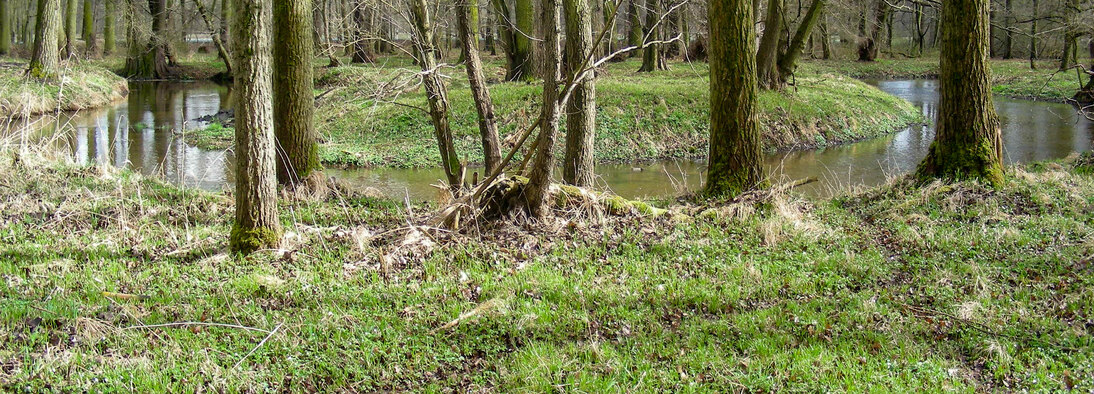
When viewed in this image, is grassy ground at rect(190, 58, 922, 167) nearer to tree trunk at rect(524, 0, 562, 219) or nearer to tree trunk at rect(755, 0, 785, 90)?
tree trunk at rect(755, 0, 785, 90)

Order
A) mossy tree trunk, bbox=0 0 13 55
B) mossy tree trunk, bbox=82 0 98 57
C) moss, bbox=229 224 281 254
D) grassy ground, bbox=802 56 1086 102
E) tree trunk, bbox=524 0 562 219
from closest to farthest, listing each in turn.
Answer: moss, bbox=229 224 281 254 → tree trunk, bbox=524 0 562 219 → grassy ground, bbox=802 56 1086 102 → mossy tree trunk, bbox=82 0 98 57 → mossy tree trunk, bbox=0 0 13 55

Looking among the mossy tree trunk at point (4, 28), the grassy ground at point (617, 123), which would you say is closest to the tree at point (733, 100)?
the grassy ground at point (617, 123)

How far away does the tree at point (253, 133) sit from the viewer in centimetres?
615

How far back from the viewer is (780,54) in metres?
21.5

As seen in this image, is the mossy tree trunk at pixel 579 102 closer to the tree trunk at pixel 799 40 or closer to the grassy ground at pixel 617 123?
the grassy ground at pixel 617 123

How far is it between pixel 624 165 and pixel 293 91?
28.5ft

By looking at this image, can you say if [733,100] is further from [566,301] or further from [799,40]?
[799,40]

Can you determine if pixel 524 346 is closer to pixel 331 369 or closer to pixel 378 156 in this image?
pixel 331 369

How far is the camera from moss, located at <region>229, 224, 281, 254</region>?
670 centimetres

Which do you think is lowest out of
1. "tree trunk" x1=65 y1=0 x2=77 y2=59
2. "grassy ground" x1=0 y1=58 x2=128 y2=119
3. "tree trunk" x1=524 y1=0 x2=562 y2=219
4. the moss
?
the moss

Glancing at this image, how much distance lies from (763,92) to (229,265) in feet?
53.6

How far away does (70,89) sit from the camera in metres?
23.6

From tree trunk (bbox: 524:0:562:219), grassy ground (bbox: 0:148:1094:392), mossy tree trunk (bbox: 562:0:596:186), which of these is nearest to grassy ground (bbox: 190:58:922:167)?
mossy tree trunk (bbox: 562:0:596:186)

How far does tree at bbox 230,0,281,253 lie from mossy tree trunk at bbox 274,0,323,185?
2.78 m
